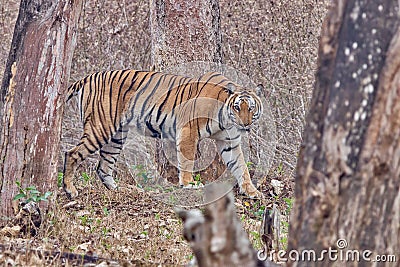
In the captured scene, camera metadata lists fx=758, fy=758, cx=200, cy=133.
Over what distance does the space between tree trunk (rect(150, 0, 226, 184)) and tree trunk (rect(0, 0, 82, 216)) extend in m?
3.19

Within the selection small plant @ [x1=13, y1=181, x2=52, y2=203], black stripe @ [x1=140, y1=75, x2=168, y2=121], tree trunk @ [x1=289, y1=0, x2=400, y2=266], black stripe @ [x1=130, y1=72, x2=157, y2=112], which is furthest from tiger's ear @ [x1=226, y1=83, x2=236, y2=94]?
tree trunk @ [x1=289, y1=0, x2=400, y2=266]

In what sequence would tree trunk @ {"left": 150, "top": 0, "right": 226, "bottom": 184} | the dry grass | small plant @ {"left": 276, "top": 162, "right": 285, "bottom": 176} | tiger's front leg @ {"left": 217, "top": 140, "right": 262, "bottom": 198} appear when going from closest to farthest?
1. the dry grass
2. tiger's front leg @ {"left": 217, "top": 140, "right": 262, "bottom": 198}
3. tree trunk @ {"left": 150, "top": 0, "right": 226, "bottom": 184}
4. small plant @ {"left": 276, "top": 162, "right": 285, "bottom": 176}

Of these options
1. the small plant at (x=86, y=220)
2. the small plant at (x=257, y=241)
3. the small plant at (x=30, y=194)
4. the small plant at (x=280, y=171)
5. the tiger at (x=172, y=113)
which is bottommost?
the small plant at (x=257, y=241)

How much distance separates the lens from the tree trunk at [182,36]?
8.95 m

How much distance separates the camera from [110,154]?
30.5 feet

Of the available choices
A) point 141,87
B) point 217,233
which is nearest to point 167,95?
point 141,87

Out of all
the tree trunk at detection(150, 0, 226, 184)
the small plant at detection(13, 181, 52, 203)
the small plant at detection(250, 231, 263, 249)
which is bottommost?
the small plant at detection(250, 231, 263, 249)

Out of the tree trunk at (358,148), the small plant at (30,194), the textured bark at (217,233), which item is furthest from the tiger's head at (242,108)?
the textured bark at (217,233)

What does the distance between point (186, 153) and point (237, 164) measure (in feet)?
2.26

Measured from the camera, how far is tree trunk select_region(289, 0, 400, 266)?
2.88 meters

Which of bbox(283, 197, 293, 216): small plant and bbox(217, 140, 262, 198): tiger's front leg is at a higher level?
bbox(217, 140, 262, 198): tiger's front leg

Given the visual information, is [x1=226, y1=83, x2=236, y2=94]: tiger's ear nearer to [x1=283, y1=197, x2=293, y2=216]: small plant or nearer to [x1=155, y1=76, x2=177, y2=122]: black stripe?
[x1=155, y1=76, x2=177, y2=122]: black stripe

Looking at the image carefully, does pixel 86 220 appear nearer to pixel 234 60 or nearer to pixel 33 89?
pixel 33 89

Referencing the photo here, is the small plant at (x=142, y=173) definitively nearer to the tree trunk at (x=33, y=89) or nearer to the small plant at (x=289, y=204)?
the small plant at (x=289, y=204)
